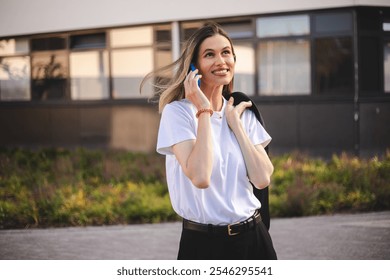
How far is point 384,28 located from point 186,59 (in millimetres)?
2829

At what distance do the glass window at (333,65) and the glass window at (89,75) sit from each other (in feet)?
9.29

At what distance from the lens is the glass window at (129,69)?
30.1ft

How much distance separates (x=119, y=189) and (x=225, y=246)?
4.38 metres

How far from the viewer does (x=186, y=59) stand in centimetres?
267

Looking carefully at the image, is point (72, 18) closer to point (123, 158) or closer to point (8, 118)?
point (8, 118)

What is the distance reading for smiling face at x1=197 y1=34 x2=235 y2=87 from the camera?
2629mm

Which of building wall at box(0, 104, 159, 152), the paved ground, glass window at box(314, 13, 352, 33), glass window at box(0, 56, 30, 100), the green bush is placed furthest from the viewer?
glass window at box(314, 13, 352, 33)

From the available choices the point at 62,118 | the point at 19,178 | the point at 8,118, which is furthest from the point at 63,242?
the point at 62,118

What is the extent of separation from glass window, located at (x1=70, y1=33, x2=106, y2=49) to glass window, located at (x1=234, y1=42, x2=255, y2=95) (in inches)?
82.1

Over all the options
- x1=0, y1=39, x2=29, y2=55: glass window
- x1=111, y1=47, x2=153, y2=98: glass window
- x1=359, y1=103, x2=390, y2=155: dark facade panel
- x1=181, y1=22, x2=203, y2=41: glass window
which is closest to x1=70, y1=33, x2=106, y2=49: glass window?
x1=111, y1=47, x2=153, y2=98: glass window

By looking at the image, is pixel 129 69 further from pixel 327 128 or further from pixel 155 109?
pixel 327 128

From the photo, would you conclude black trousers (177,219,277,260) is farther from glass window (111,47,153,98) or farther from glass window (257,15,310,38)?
glass window (111,47,153,98)

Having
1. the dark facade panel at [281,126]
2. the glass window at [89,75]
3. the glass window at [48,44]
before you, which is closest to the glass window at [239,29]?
the dark facade panel at [281,126]
